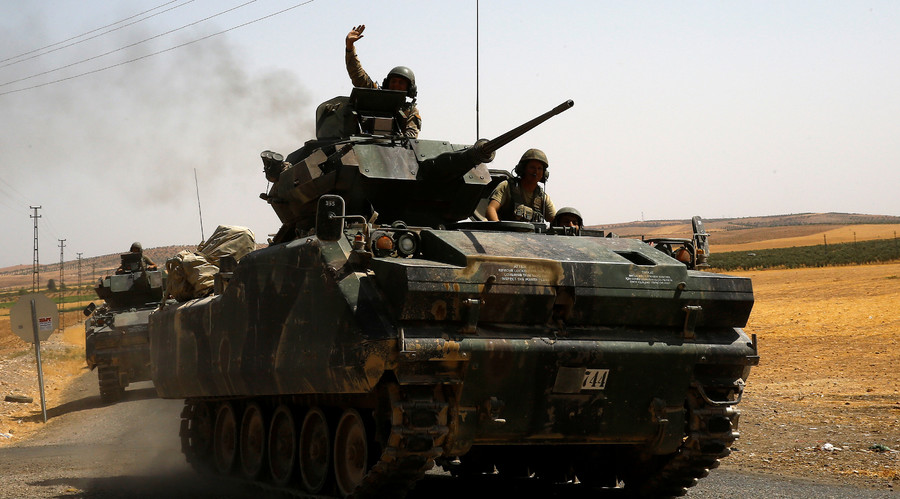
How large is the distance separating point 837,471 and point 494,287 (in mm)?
5234

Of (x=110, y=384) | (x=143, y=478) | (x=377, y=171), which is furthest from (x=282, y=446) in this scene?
(x=110, y=384)

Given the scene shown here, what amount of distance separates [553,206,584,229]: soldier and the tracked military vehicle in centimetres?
67

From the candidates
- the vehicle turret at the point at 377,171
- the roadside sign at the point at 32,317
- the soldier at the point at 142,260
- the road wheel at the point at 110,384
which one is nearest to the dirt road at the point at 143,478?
the roadside sign at the point at 32,317

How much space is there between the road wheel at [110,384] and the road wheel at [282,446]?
1379cm

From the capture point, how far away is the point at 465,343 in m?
8.42

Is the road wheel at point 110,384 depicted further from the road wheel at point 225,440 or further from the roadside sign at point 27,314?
the road wheel at point 225,440

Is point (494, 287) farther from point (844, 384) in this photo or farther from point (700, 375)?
point (844, 384)

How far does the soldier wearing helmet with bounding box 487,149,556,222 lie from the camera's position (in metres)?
11.5

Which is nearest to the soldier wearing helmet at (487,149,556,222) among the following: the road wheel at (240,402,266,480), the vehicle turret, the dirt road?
the vehicle turret

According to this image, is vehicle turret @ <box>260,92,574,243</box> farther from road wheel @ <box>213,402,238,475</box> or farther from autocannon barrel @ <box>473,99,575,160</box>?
road wheel @ <box>213,402,238,475</box>

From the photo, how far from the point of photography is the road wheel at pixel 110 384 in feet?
78.7

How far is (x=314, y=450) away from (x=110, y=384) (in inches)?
593

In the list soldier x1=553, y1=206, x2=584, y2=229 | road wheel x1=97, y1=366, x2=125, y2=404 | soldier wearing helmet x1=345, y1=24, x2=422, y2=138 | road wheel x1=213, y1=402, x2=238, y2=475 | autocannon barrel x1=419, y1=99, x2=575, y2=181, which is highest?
soldier wearing helmet x1=345, y1=24, x2=422, y2=138

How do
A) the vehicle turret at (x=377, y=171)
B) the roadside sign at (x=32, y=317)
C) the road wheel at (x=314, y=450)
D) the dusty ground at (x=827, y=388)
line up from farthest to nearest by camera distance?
1. the roadside sign at (x=32, y=317)
2. the dusty ground at (x=827, y=388)
3. the vehicle turret at (x=377, y=171)
4. the road wheel at (x=314, y=450)
